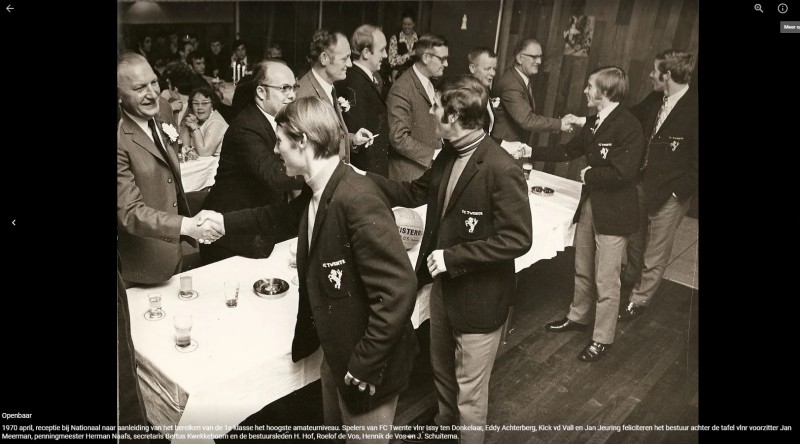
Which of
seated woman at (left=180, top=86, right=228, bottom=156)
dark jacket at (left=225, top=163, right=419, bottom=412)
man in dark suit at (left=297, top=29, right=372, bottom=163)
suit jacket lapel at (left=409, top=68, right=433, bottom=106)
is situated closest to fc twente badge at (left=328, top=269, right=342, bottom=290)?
dark jacket at (left=225, top=163, right=419, bottom=412)

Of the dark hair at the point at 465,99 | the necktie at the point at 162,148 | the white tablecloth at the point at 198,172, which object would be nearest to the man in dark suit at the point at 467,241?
the dark hair at the point at 465,99

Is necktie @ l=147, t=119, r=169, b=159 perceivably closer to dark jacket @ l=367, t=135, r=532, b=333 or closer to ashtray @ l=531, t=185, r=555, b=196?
dark jacket @ l=367, t=135, r=532, b=333

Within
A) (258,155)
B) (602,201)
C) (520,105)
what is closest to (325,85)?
(258,155)

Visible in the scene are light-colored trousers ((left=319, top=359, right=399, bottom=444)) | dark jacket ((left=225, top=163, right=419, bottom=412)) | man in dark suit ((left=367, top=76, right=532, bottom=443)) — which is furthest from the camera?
man in dark suit ((left=367, top=76, right=532, bottom=443))

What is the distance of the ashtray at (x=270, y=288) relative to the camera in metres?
2.07

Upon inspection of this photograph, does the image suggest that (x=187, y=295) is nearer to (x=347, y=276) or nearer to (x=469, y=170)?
(x=347, y=276)

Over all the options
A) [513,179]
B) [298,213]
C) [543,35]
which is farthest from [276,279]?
[543,35]

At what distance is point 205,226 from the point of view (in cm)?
194

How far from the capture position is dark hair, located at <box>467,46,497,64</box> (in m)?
2.25

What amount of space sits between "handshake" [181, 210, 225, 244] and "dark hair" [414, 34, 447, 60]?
44.1 inches

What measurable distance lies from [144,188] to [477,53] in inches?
55.7

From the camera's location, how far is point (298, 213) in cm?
188
